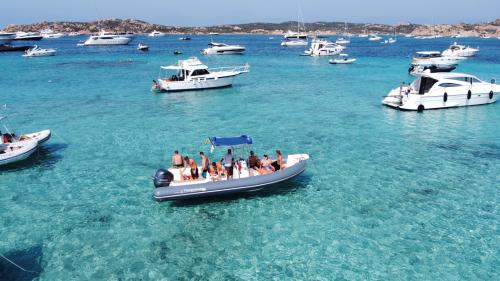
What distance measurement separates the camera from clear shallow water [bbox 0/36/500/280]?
1244 cm

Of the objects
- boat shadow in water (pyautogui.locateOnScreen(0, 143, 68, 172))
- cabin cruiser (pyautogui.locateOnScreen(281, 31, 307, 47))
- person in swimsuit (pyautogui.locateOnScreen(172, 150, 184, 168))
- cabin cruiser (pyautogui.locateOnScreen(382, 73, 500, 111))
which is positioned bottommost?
boat shadow in water (pyautogui.locateOnScreen(0, 143, 68, 172))

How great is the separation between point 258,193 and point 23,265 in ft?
30.5

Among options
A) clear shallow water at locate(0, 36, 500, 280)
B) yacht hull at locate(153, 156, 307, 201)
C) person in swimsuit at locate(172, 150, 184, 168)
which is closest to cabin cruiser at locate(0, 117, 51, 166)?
clear shallow water at locate(0, 36, 500, 280)

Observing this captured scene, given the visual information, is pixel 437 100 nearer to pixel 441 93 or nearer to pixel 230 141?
pixel 441 93

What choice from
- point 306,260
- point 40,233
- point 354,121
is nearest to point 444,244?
point 306,260

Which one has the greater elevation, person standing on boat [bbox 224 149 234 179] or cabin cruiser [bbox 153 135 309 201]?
person standing on boat [bbox 224 149 234 179]

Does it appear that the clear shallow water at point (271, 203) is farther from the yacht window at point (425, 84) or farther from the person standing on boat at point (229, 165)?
the yacht window at point (425, 84)

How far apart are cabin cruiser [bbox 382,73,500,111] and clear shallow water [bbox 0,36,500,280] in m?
1.09

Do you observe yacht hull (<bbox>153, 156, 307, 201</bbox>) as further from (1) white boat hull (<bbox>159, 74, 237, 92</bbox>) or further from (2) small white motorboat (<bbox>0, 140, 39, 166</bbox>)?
(1) white boat hull (<bbox>159, 74, 237, 92</bbox>)

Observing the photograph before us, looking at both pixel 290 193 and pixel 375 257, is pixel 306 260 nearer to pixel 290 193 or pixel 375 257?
pixel 375 257

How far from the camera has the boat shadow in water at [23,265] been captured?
39.1 feet

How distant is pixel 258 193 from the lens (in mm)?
17266

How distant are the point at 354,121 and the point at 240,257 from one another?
1951 cm

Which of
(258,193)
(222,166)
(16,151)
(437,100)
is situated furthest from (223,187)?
(437,100)
